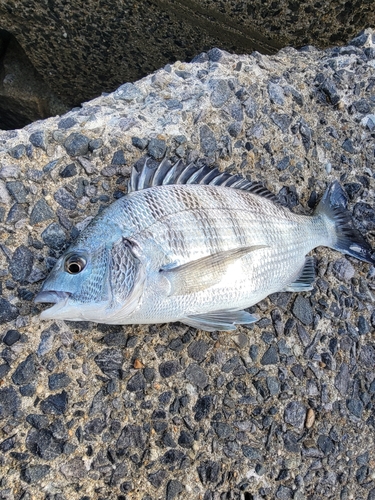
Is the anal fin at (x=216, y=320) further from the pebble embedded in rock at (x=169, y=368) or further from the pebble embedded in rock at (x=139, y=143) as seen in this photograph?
the pebble embedded in rock at (x=139, y=143)

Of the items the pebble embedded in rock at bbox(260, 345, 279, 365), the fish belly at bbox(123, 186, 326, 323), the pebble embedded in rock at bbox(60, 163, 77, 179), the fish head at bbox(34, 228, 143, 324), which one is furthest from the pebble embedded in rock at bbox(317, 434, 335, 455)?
the pebble embedded in rock at bbox(60, 163, 77, 179)

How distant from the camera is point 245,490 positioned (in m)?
2.22

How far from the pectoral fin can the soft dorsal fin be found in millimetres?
424

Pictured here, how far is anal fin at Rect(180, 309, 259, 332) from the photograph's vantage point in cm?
216

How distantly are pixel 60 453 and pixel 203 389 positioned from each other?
69 cm

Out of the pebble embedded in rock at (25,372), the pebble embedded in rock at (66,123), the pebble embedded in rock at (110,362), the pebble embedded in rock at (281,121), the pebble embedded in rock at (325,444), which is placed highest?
the pebble embedded in rock at (281,121)

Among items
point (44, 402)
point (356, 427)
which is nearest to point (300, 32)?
point (356, 427)

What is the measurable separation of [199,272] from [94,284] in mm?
447

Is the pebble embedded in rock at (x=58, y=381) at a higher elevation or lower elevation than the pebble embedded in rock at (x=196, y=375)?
lower

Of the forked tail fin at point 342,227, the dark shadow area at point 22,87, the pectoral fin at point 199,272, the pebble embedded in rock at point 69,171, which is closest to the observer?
the pectoral fin at point 199,272

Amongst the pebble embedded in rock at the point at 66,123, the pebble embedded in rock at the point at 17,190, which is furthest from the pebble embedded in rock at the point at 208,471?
the pebble embedded in rock at the point at 66,123

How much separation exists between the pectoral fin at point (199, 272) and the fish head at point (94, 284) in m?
0.15

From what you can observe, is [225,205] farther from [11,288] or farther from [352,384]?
[352,384]

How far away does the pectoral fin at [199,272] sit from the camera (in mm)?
2012
